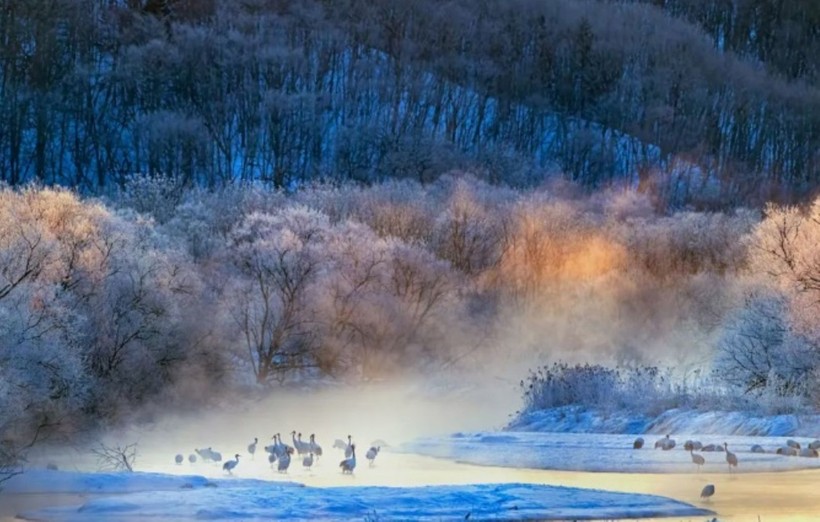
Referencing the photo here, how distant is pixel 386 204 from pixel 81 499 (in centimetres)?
5427

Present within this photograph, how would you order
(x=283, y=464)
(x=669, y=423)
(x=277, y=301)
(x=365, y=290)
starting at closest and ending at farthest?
(x=283, y=464) → (x=669, y=423) → (x=277, y=301) → (x=365, y=290)

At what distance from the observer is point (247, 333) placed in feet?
193

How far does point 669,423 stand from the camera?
118 ft

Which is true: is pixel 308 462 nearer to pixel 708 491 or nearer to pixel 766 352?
pixel 708 491

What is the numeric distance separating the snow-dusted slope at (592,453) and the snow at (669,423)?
94cm

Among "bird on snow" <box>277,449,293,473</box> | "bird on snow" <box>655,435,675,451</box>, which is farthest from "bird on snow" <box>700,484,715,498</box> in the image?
"bird on snow" <box>277,449,293,473</box>

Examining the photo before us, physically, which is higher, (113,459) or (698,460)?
(113,459)

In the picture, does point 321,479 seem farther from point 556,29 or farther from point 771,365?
point 556,29

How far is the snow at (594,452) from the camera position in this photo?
29.2m

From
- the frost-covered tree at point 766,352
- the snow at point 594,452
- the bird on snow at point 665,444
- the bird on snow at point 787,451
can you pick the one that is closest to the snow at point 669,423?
the snow at point 594,452

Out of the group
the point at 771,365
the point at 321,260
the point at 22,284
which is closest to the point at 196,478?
the point at 22,284

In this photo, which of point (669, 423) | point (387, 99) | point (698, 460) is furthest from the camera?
point (387, 99)

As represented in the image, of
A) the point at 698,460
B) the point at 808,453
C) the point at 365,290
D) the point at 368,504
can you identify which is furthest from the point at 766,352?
the point at 365,290

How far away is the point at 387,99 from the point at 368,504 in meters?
92.9
